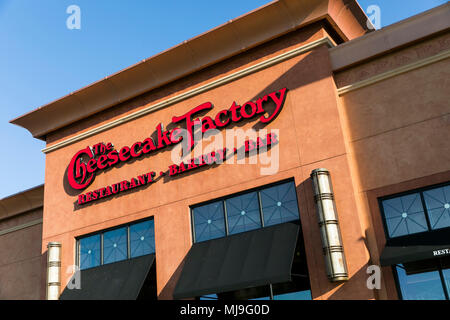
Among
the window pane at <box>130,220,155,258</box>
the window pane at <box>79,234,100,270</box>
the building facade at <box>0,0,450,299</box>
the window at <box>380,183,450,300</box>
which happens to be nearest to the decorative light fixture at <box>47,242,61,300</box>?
the building facade at <box>0,0,450,299</box>

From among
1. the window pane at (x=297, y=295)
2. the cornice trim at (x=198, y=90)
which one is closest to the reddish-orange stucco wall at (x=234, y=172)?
the cornice trim at (x=198, y=90)

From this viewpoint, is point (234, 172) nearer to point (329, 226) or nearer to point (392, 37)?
point (329, 226)

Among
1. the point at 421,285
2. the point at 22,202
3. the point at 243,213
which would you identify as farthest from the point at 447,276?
the point at 22,202

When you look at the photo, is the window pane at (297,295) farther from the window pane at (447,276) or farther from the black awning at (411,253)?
the window pane at (447,276)

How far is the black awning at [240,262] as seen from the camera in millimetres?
14328

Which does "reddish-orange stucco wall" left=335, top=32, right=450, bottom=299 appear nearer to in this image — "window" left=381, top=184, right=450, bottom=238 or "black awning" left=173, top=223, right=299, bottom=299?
"window" left=381, top=184, right=450, bottom=238

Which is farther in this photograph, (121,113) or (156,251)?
(121,113)

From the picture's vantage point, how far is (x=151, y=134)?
63.4ft

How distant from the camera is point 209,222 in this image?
56.3 feet

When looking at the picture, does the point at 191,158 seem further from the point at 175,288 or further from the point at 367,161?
the point at 367,161

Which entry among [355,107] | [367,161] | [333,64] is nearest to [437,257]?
[367,161]
